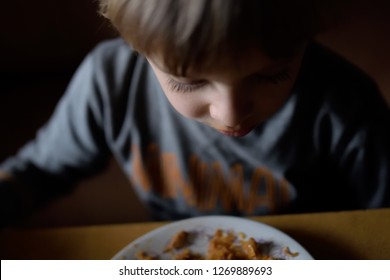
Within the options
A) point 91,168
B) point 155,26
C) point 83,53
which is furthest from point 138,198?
point 155,26

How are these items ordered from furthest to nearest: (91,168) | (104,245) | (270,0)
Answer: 1. (91,168)
2. (104,245)
3. (270,0)

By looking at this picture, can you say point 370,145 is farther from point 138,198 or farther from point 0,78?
point 0,78

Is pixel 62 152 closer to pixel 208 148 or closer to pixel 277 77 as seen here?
pixel 208 148

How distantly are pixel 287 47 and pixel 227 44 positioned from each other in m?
0.04

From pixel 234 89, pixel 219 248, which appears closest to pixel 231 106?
pixel 234 89

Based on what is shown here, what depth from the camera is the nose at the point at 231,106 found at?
27cm

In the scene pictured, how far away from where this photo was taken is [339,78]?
0.40m

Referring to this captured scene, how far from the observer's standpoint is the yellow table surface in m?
0.35

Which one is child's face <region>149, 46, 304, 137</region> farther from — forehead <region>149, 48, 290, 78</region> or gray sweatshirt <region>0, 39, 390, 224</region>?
gray sweatshirt <region>0, 39, 390, 224</region>

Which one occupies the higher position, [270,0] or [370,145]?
[270,0]

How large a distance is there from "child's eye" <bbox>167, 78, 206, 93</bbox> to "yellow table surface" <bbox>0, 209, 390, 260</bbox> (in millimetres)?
141

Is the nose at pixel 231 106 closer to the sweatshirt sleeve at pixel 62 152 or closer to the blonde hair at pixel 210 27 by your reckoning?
the blonde hair at pixel 210 27

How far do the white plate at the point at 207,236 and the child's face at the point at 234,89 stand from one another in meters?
0.09

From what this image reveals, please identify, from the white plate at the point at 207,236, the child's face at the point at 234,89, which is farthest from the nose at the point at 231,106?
the white plate at the point at 207,236
